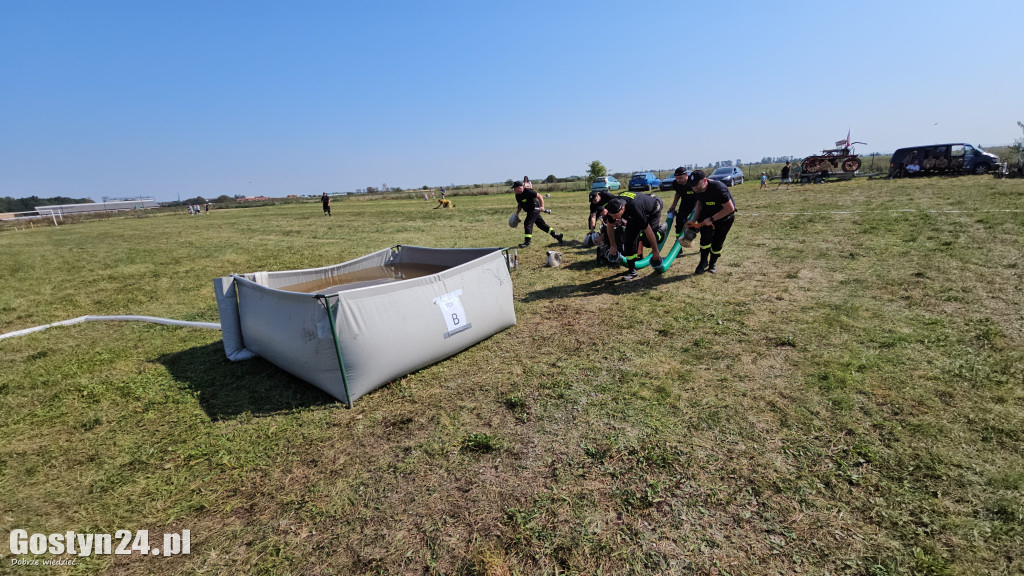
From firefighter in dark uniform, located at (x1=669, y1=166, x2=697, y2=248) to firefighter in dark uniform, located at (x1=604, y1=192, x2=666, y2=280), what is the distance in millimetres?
571

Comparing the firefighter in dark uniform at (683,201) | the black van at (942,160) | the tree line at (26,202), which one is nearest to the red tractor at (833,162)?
the black van at (942,160)

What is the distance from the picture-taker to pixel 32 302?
786cm

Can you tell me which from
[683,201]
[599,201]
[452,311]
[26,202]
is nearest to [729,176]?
[683,201]

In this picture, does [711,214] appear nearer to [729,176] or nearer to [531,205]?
[531,205]

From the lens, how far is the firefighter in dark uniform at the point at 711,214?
648cm

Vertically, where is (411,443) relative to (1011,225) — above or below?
below

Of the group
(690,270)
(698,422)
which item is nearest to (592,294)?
(690,270)

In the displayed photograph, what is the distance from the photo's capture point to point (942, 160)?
22359 millimetres

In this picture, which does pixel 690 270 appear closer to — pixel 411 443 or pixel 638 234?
pixel 638 234

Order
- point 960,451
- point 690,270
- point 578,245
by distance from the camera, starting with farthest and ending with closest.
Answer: point 578,245, point 690,270, point 960,451

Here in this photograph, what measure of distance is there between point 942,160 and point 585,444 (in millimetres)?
30738

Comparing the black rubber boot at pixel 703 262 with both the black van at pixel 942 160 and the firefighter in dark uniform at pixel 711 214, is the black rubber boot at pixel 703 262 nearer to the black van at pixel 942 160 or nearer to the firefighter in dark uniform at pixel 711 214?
the firefighter in dark uniform at pixel 711 214

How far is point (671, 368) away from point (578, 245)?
684 cm

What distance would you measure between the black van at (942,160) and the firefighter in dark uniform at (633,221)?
84.0 feet
